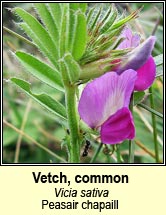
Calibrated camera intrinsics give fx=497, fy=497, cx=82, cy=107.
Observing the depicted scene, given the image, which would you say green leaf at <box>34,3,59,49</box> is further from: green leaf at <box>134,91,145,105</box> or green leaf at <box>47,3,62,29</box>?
green leaf at <box>134,91,145,105</box>

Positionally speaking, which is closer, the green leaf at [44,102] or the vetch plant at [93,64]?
the vetch plant at [93,64]

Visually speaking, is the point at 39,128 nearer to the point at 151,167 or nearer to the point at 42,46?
the point at 151,167

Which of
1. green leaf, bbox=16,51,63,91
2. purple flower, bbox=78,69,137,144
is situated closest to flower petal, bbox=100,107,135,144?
purple flower, bbox=78,69,137,144

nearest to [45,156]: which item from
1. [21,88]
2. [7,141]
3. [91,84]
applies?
[7,141]

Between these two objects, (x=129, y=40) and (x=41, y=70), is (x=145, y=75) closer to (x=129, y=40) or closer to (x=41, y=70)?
(x=129, y=40)

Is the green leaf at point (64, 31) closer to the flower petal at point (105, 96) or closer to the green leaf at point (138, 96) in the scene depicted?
the flower petal at point (105, 96)

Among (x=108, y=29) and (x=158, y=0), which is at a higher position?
(x=158, y=0)

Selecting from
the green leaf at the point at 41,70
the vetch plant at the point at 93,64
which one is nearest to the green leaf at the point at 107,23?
the vetch plant at the point at 93,64
